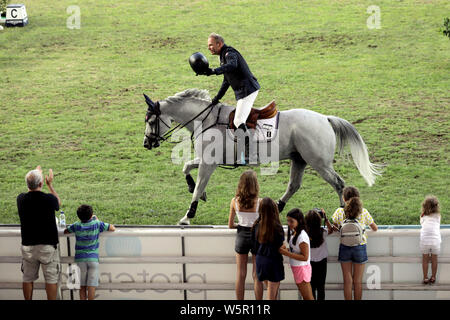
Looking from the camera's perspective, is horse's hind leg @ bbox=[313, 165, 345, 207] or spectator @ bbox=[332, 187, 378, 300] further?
horse's hind leg @ bbox=[313, 165, 345, 207]

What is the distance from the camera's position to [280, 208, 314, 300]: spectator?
6.59 metres

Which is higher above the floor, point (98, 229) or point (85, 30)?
point (85, 30)

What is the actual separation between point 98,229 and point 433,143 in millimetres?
10286

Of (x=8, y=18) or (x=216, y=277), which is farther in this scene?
(x=8, y=18)

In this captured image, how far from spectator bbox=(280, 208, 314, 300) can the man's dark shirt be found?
97.7 inches

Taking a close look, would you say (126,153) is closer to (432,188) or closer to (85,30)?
(432,188)

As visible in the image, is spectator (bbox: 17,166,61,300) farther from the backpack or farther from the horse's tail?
the horse's tail

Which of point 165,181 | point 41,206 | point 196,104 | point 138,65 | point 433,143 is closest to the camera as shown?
point 41,206

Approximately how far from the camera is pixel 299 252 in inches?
262

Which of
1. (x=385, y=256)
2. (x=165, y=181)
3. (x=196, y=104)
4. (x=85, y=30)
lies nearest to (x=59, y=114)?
(x=165, y=181)

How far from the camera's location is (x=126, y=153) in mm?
15344

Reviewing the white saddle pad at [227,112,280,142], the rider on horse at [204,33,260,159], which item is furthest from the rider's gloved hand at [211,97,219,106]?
the white saddle pad at [227,112,280,142]

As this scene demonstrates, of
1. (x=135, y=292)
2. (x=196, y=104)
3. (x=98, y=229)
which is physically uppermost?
(x=196, y=104)

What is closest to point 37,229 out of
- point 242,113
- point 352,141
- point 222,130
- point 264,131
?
point 222,130
